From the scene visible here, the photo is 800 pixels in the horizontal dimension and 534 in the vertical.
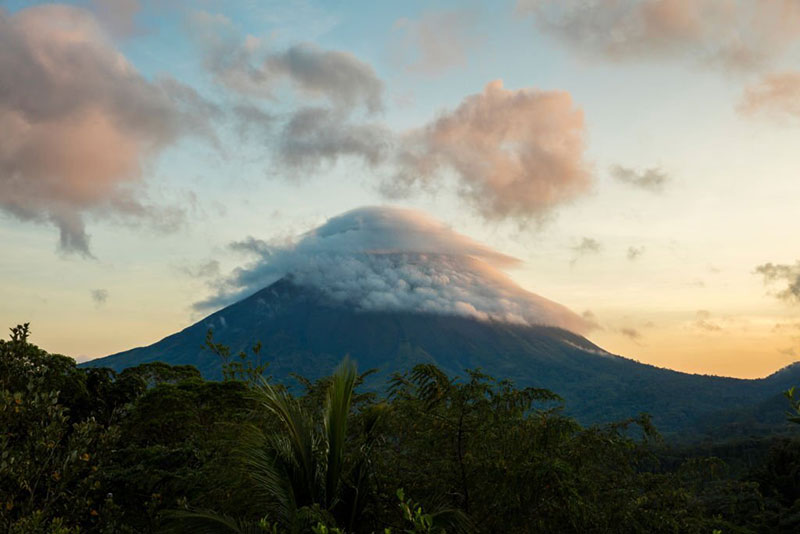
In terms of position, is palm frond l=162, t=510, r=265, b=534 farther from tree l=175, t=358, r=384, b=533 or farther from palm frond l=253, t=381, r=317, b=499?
palm frond l=253, t=381, r=317, b=499

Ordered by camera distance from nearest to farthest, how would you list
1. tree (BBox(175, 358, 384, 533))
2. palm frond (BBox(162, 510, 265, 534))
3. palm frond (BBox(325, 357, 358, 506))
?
palm frond (BBox(162, 510, 265, 534)) → tree (BBox(175, 358, 384, 533)) → palm frond (BBox(325, 357, 358, 506))

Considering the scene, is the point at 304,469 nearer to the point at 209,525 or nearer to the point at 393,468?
the point at 209,525

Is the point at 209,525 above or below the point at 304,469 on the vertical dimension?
below

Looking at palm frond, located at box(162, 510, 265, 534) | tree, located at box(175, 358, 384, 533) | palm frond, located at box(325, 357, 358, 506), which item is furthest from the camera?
palm frond, located at box(325, 357, 358, 506)

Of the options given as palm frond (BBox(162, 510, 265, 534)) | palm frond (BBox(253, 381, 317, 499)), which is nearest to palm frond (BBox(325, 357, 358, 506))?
palm frond (BBox(253, 381, 317, 499))

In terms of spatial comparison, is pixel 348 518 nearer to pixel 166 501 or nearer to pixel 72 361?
pixel 166 501

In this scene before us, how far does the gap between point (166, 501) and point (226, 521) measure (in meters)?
8.06

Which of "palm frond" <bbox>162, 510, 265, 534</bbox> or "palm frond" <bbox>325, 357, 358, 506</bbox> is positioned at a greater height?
"palm frond" <bbox>325, 357, 358, 506</bbox>

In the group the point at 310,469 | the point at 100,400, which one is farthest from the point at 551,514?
the point at 100,400

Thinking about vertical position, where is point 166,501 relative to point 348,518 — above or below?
below

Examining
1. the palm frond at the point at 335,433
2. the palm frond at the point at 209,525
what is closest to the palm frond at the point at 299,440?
the palm frond at the point at 335,433

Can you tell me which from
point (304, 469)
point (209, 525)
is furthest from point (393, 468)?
point (209, 525)

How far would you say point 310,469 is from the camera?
612 centimetres

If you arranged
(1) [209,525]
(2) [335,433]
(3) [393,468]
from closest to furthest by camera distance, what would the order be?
(1) [209,525]
(2) [335,433]
(3) [393,468]
